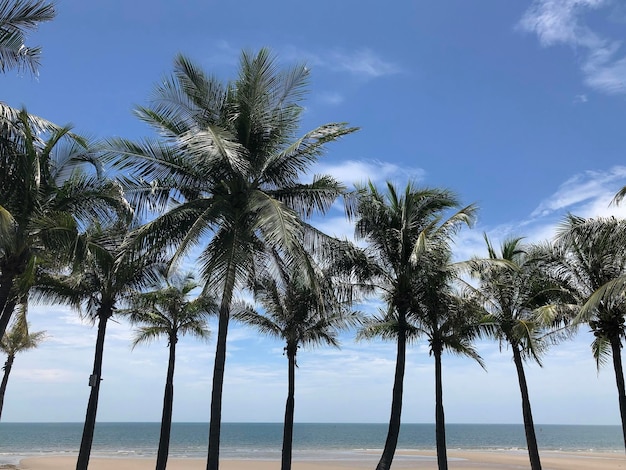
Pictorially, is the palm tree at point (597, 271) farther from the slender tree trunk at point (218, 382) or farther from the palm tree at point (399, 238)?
the slender tree trunk at point (218, 382)

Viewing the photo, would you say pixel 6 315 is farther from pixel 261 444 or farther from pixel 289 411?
pixel 261 444

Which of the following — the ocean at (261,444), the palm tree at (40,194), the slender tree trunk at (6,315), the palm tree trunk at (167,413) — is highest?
the palm tree at (40,194)

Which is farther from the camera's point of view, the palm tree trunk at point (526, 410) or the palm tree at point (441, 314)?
the palm tree trunk at point (526, 410)

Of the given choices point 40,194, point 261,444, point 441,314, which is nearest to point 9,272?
point 40,194

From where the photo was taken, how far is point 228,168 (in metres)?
12.0

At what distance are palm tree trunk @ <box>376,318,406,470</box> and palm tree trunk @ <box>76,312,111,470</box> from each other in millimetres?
8055

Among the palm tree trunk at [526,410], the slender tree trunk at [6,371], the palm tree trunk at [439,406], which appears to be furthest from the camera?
the slender tree trunk at [6,371]

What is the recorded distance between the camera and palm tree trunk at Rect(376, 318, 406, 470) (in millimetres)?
14266

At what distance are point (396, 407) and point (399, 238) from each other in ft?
15.0

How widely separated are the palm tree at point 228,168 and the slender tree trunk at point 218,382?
0.07 ft

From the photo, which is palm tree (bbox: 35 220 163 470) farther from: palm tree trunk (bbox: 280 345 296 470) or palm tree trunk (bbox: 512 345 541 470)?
palm tree trunk (bbox: 512 345 541 470)

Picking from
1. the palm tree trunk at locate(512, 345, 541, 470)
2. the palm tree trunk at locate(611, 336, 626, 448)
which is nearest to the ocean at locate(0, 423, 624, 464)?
the palm tree trunk at locate(512, 345, 541, 470)

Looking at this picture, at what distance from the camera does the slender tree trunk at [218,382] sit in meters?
10.9

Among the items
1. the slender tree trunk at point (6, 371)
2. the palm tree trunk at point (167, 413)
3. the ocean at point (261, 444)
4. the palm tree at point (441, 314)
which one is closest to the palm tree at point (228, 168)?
the palm tree at point (441, 314)
